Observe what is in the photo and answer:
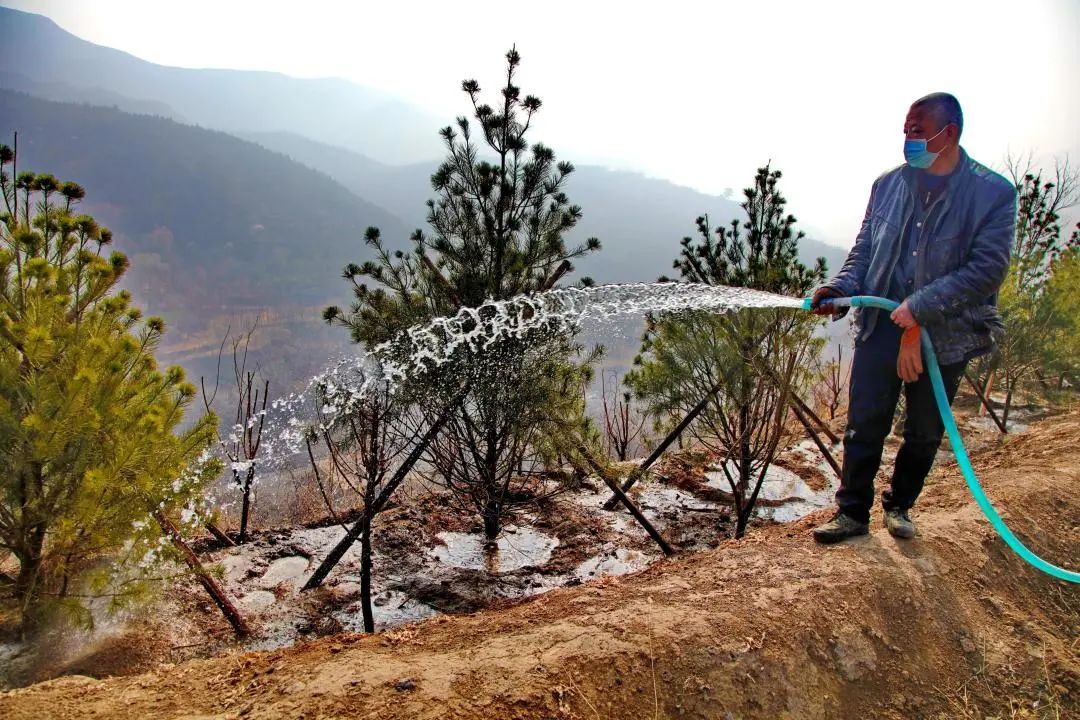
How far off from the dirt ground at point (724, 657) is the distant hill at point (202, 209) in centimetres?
7000

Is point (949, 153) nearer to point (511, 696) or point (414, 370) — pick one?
point (511, 696)

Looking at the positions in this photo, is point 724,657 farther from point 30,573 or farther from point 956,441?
point 30,573

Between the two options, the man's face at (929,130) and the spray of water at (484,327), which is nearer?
the man's face at (929,130)

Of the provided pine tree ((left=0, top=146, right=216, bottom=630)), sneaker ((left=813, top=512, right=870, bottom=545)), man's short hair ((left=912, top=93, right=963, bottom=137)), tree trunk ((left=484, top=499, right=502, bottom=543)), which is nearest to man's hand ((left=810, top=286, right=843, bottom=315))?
man's short hair ((left=912, top=93, right=963, bottom=137))

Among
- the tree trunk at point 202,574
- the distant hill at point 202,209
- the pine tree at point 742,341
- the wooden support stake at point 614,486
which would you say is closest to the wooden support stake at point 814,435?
the pine tree at point 742,341

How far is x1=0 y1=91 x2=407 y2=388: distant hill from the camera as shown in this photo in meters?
74.8

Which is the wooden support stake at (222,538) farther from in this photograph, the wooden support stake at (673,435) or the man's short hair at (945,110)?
the man's short hair at (945,110)

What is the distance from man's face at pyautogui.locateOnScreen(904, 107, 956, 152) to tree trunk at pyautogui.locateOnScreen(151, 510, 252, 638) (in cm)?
461

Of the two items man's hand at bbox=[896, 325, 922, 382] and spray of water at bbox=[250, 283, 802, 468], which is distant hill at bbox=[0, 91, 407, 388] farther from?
man's hand at bbox=[896, 325, 922, 382]

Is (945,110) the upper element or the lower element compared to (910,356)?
upper

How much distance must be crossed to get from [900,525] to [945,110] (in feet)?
6.71

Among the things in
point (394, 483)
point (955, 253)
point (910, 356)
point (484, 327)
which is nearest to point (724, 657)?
point (910, 356)

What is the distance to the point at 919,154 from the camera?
2.52 metres

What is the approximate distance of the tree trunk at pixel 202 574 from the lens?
3.54m
